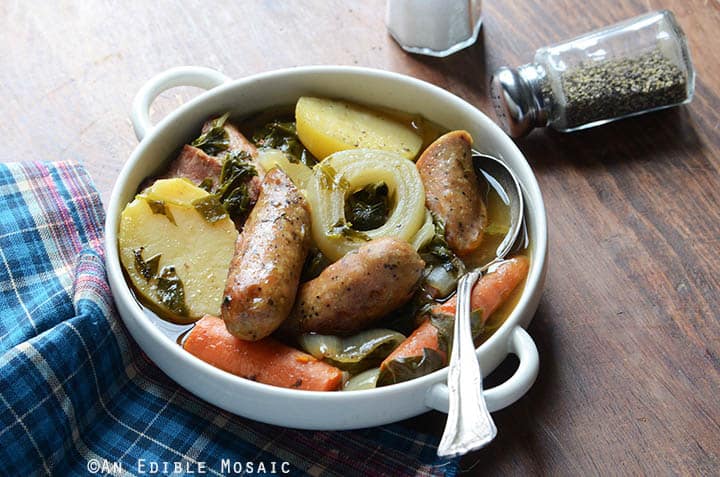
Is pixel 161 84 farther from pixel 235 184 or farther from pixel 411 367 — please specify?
pixel 411 367

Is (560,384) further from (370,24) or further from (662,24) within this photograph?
(370,24)

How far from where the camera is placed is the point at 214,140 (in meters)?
1.71

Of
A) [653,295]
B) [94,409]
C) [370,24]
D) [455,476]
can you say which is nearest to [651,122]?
[653,295]

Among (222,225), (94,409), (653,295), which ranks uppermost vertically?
(222,225)

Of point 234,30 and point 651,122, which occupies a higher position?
point 234,30

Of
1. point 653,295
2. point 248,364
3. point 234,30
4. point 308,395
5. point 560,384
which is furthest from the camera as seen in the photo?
point 234,30

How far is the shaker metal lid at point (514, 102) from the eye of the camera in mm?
1924

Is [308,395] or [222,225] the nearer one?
[308,395]

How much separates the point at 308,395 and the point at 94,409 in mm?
427

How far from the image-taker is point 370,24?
2.23m

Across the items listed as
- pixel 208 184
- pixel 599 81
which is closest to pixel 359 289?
pixel 208 184

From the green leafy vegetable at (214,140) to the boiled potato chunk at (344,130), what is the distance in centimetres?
15

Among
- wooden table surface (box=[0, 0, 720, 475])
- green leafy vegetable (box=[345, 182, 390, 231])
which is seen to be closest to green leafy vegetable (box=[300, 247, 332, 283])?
green leafy vegetable (box=[345, 182, 390, 231])

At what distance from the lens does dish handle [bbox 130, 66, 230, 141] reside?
1.70 m
